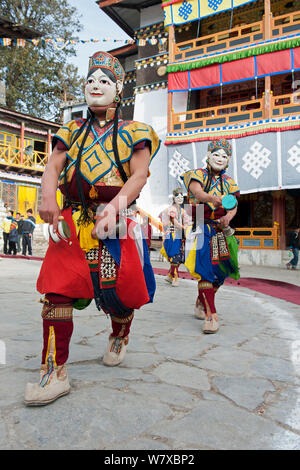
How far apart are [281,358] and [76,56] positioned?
109ft

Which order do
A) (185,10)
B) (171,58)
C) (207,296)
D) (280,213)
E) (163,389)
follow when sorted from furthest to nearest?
(171,58) < (185,10) < (280,213) < (207,296) < (163,389)

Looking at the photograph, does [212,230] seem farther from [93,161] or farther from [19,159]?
[19,159]

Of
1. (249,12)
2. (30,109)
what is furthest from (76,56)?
(249,12)

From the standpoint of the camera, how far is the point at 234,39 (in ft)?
42.9

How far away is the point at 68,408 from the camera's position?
1669 mm

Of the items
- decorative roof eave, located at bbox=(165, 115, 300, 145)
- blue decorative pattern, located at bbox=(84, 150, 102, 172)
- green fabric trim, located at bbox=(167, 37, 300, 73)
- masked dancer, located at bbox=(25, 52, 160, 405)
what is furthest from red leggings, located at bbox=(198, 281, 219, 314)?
green fabric trim, located at bbox=(167, 37, 300, 73)

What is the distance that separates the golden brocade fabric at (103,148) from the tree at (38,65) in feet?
89.6

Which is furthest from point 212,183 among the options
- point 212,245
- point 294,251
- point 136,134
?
point 294,251

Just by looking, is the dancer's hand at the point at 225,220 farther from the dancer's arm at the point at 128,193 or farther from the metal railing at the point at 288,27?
the metal railing at the point at 288,27

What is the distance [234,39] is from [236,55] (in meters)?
0.64

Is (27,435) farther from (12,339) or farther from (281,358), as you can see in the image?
(281,358)

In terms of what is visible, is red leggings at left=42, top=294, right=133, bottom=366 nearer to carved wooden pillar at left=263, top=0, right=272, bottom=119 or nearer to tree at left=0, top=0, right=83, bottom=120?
carved wooden pillar at left=263, top=0, right=272, bottom=119

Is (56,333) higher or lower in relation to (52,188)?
lower

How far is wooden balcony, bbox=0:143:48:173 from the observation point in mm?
20612
